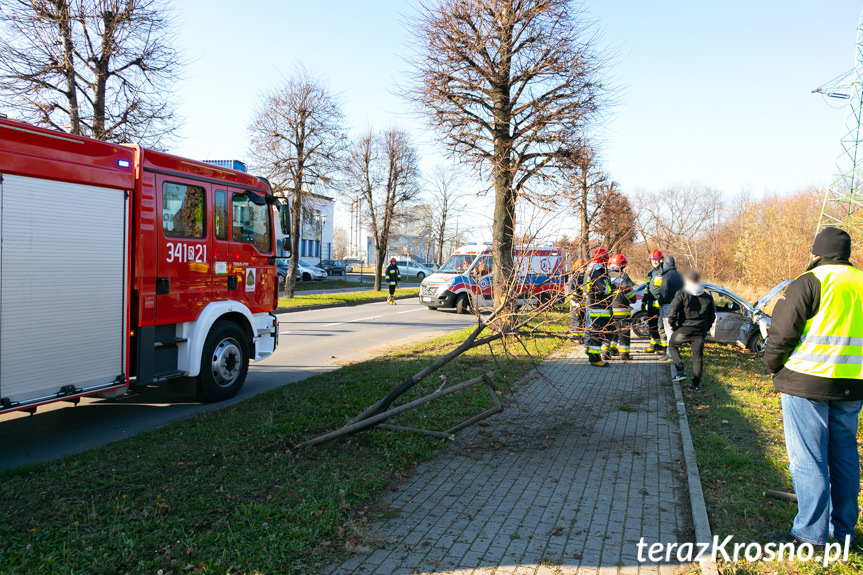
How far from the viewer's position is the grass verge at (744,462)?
387 cm

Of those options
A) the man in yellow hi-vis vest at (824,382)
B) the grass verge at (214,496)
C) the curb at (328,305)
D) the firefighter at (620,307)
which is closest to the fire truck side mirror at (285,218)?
the grass verge at (214,496)

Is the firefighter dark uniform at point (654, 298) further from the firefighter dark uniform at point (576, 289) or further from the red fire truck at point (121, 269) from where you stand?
the red fire truck at point (121, 269)

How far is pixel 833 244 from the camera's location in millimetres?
3725

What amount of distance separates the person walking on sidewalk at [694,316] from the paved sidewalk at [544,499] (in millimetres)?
1861

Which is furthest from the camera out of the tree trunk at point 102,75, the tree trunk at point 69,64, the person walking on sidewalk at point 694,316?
the tree trunk at point 102,75

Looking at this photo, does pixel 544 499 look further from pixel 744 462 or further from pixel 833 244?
pixel 833 244

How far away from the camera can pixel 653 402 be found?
309 inches

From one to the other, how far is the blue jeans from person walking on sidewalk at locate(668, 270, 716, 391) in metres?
5.11

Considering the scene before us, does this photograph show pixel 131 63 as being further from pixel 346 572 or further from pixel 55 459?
pixel 346 572

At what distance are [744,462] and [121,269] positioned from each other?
6.76 m

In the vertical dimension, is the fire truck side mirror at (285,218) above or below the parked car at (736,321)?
above

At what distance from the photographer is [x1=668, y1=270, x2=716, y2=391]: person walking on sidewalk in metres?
8.73

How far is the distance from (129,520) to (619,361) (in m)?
9.30

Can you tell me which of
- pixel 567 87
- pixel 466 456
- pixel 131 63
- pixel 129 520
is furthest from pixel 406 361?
pixel 131 63
